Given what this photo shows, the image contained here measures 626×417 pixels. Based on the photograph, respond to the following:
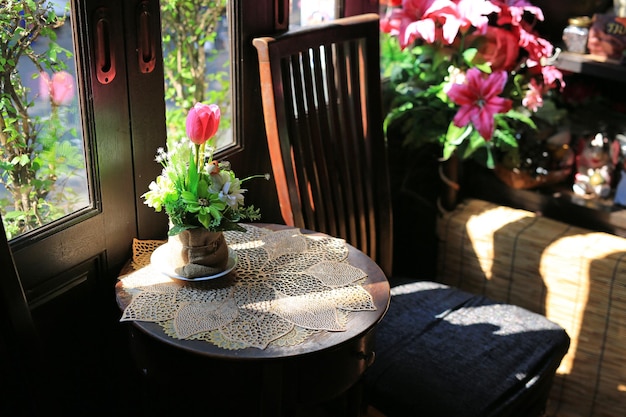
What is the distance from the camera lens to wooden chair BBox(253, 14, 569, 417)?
5.47 ft

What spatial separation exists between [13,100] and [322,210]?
833 mm

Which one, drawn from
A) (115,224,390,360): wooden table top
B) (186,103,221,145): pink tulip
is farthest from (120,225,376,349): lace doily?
(186,103,221,145): pink tulip

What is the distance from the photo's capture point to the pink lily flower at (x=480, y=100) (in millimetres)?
2039

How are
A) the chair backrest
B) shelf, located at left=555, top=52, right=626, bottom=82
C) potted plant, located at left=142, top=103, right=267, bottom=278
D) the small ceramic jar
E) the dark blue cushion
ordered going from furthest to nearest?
the small ceramic jar < shelf, located at left=555, top=52, right=626, bottom=82 < the chair backrest < the dark blue cushion < potted plant, located at left=142, top=103, right=267, bottom=278

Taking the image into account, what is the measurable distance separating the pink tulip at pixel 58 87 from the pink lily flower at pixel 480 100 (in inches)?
43.2

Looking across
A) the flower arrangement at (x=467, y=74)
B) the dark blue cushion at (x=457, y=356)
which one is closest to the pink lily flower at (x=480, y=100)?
the flower arrangement at (x=467, y=74)

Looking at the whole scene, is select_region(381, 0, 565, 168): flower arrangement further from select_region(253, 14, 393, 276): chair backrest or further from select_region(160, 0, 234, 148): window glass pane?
select_region(160, 0, 234, 148): window glass pane

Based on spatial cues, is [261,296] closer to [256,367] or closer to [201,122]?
[256,367]

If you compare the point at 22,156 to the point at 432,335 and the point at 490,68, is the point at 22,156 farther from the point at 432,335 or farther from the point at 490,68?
the point at 490,68

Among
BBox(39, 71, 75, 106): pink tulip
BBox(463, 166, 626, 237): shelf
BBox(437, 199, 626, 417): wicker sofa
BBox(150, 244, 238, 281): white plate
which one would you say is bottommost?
BBox(437, 199, 626, 417): wicker sofa

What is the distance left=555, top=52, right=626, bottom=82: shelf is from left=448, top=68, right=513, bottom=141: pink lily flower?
1.23ft

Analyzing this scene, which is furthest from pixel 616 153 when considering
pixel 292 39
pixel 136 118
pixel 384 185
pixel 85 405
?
pixel 85 405

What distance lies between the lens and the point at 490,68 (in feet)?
7.14

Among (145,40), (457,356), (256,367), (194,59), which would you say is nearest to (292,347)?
(256,367)
